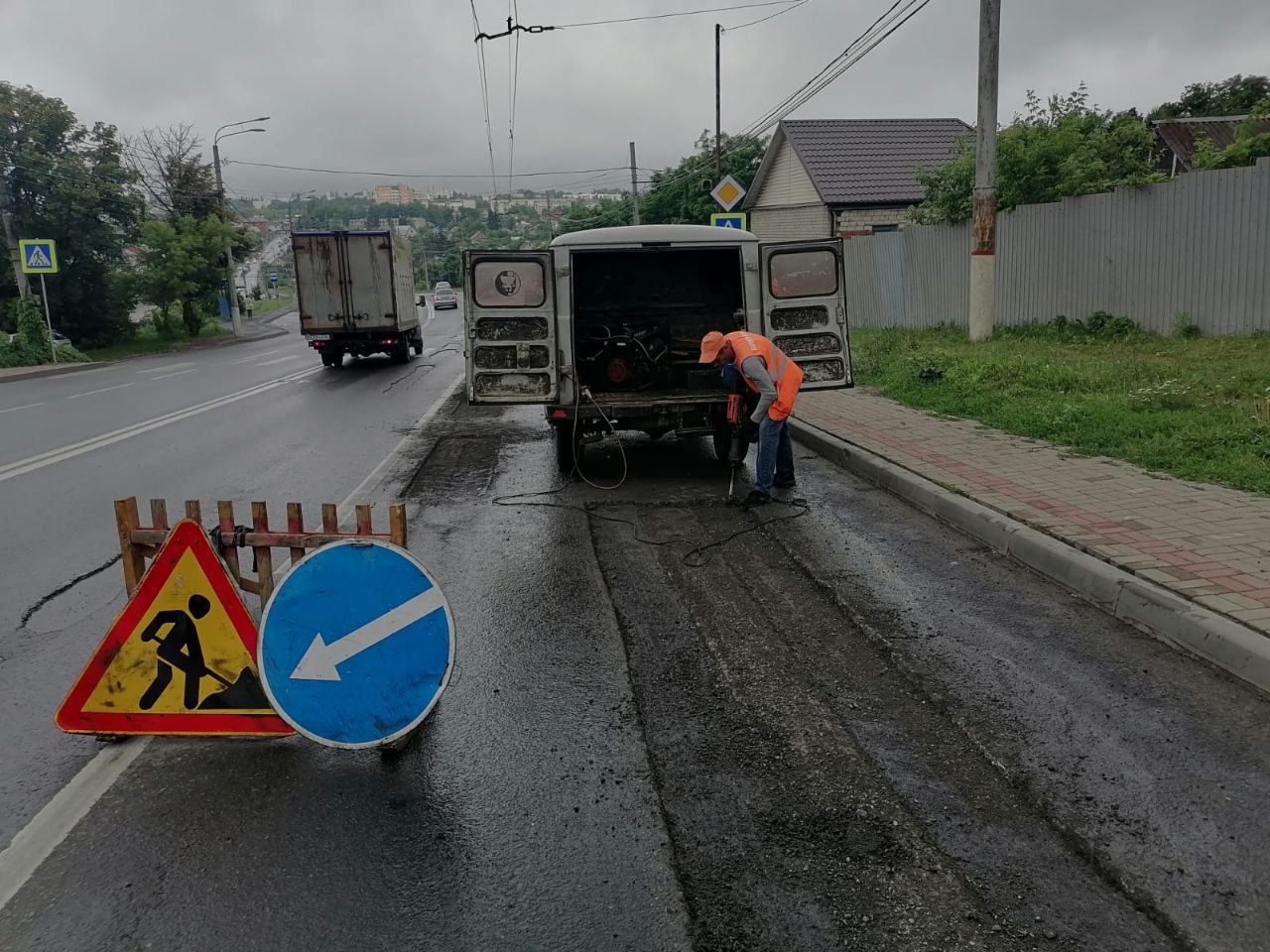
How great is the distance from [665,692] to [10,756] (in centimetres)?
262

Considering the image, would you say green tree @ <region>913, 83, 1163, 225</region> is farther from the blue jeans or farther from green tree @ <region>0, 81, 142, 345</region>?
green tree @ <region>0, 81, 142, 345</region>

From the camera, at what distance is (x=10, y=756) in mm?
3643

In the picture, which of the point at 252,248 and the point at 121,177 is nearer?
the point at 121,177

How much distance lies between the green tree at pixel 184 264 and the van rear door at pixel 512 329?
32.1 meters

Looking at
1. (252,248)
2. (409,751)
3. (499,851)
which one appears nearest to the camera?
(499,851)

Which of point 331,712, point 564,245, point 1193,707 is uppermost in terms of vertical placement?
point 564,245

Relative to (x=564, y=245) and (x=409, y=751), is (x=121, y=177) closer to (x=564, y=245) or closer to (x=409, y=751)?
(x=564, y=245)

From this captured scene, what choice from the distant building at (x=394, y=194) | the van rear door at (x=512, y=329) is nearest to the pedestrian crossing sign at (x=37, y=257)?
the van rear door at (x=512, y=329)

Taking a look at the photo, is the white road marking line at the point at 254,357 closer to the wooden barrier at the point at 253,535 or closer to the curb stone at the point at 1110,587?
the curb stone at the point at 1110,587

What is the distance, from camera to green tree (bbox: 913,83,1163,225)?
55.6 feet

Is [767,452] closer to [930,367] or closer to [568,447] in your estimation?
[568,447]

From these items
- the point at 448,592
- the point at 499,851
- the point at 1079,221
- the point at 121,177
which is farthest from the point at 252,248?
the point at 499,851

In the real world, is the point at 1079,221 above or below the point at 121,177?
below

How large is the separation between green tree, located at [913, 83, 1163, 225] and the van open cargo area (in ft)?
28.4
